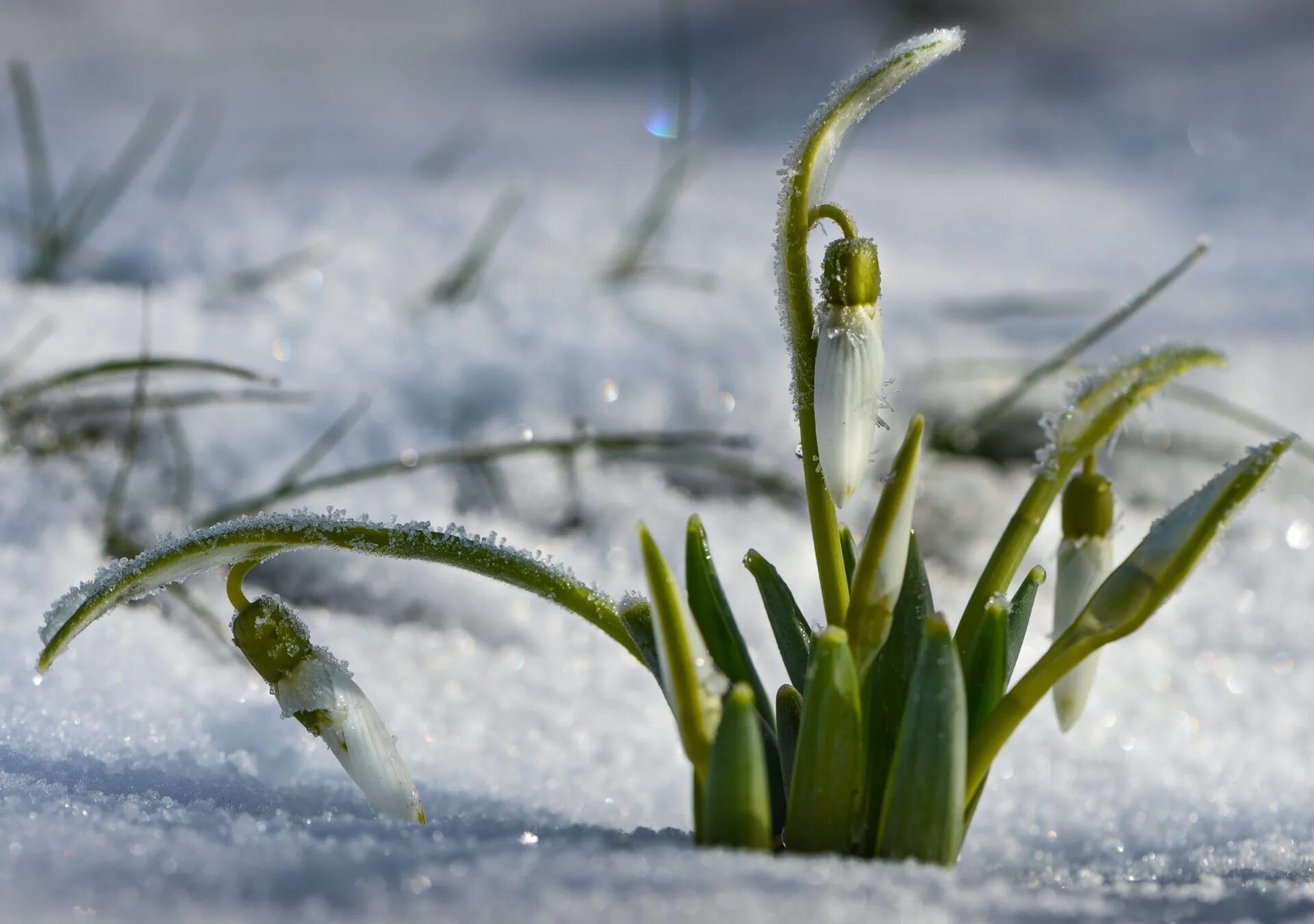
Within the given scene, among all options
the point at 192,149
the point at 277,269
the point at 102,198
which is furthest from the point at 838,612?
the point at 192,149

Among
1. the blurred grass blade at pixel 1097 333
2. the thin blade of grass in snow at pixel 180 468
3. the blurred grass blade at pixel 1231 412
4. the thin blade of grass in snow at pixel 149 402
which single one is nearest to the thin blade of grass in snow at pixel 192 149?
the thin blade of grass in snow at pixel 149 402

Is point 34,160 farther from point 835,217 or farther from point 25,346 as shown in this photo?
point 835,217

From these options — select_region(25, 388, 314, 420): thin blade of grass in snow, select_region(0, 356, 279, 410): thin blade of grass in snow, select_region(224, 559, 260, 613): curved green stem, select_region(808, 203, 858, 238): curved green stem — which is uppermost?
select_region(25, 388, 314, 420): thin blade of grass in snow

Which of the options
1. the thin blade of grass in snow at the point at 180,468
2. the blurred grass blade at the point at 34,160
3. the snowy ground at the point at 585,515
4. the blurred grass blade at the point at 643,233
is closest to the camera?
the snowy ground at the point at 585,515

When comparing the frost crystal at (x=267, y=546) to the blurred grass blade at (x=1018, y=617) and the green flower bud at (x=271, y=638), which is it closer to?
the green flower bud at (x=271, y=638)

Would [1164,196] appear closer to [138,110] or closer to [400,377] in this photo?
[400,377]

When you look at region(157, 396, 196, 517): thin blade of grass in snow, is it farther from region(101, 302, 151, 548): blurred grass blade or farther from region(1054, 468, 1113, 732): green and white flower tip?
region(1054, 468, 1113, 732): green and white flower tip

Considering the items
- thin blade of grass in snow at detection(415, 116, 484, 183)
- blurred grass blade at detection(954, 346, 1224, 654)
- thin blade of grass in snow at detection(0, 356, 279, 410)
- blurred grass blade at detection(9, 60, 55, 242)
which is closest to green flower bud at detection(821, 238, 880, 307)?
blurred grass blade at detection(954, 346, 1224, 654)
